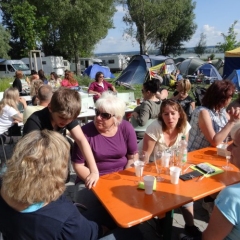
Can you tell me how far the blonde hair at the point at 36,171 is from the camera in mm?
1082

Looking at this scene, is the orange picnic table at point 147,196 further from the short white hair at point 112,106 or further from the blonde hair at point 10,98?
the blonde hair at point 10,98

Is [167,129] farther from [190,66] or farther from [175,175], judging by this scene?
[190,66]

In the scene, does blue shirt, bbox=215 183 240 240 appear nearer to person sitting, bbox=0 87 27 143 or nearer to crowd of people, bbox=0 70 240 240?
crowd of people, bbox=0 70 240 240

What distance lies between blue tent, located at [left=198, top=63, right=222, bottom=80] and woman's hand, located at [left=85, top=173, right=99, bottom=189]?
12749mm

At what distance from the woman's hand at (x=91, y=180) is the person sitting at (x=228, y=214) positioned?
0.88m

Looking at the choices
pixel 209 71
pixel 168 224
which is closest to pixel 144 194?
pixel 168 224

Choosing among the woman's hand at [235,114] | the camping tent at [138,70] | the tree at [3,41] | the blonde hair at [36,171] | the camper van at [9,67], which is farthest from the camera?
the tree at [3,41]

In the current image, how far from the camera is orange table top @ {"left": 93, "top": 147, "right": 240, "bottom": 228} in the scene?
1.40 m

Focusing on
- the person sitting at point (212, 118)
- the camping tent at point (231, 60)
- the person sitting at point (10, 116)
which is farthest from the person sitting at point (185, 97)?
the camping tent at point (231, 60)

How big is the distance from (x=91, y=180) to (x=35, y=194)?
2.42ft

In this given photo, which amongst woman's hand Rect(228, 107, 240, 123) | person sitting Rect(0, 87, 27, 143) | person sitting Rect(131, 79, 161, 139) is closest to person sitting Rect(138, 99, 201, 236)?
woman's hand Rect(228, 107, 240, 123)

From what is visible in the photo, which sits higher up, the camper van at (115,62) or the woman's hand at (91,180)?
the camper van at (115,62)

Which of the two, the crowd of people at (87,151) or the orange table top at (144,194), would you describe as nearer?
the crowd of people at (87,151)

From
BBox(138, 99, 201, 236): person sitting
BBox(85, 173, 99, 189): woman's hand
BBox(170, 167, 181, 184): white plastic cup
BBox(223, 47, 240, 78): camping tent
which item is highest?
BBox(223, 47, 240, 78): camping tent
